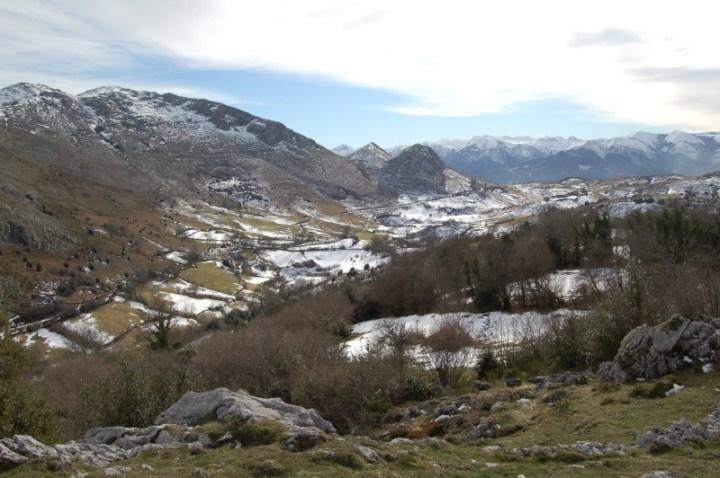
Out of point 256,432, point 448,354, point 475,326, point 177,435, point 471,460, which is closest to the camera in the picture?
point 471,460

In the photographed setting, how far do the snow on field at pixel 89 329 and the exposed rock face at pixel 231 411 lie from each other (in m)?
145

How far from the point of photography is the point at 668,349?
35.3m

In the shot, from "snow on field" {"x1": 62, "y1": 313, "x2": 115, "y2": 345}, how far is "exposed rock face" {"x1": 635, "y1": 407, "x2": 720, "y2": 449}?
163709 millimetres

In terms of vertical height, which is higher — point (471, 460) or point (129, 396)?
point (471, 460)

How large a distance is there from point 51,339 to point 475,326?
132 meters

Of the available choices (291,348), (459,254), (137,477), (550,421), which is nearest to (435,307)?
(459,254)

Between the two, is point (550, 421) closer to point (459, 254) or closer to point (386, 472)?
point (386, 472)

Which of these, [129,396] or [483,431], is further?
[129,396]

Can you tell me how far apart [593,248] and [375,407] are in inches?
2735

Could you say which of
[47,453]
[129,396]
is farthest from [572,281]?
[47,453]

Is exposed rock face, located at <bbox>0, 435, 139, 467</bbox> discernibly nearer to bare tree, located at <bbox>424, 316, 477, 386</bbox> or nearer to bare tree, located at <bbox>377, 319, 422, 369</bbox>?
bare tree, located at <bbox>377, 319, 422, 369</bbox>

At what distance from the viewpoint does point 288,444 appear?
2294 cm

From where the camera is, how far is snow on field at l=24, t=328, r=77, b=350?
6117 inches

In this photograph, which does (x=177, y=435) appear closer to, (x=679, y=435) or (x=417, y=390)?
(x=679, y=435)
